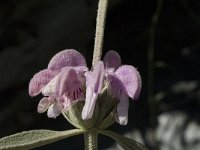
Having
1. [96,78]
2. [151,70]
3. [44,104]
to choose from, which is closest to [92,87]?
[96,78]

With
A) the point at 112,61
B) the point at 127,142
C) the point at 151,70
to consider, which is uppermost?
the point at 112,61

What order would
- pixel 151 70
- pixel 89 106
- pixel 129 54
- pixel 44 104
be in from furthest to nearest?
pixel 129 54
pixel 151 70
pixel 44 104
pixel 89 106

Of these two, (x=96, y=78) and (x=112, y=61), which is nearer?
(x=96, y=78)

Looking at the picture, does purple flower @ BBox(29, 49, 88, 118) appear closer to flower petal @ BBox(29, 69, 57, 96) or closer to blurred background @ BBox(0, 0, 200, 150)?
flower petal @ BBox(29, 69, 57, 96)

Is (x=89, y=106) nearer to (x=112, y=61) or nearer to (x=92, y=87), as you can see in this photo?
(x=92, y=87)

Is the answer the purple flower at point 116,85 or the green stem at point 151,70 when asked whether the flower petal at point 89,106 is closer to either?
the purple flower at point 116,85

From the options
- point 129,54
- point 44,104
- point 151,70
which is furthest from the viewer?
point 129,54
